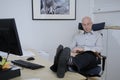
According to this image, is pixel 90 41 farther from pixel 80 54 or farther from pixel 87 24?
pixel 80 54

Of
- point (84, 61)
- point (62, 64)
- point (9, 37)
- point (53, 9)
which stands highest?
point (53, 9)

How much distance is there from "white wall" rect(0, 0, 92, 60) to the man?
35 centimetres

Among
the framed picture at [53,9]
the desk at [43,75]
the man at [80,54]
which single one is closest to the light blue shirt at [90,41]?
the man at [80,54]

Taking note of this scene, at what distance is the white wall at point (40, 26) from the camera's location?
10.5ft

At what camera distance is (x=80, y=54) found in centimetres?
238

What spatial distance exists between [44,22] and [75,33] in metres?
0.64

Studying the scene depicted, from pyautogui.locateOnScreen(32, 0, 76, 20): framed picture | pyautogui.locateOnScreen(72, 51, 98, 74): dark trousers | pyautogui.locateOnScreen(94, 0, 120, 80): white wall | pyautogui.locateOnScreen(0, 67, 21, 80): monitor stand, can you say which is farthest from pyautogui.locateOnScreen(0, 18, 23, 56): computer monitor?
pyautogui.locateOnScreen(94, 0, 120, 80): white wall

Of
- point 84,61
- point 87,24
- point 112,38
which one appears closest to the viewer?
point 84,61

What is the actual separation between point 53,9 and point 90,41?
0.86 m

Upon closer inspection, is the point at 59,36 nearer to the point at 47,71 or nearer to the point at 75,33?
the point at 75,33

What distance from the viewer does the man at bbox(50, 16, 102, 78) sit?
1.64 meters

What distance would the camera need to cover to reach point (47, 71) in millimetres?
1776

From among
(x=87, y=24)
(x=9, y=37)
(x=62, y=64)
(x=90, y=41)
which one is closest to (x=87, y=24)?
(x=87, y=24)

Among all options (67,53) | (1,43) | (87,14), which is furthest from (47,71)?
(87,14)
